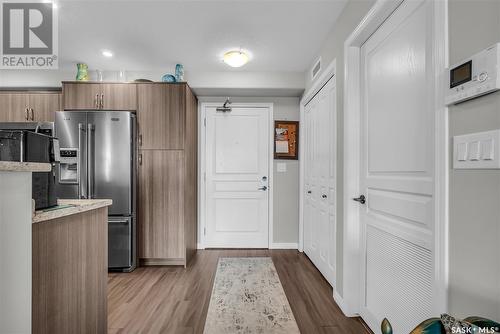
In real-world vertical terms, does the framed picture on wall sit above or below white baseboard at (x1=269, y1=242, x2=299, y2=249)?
above

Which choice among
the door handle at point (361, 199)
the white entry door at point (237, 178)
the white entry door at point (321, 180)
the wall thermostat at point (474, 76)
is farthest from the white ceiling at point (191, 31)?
the door handle at point (361, 199)

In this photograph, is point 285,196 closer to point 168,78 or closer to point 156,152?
point 156,152

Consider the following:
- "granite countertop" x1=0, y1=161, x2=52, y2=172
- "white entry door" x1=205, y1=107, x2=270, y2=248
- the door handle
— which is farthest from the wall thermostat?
Result: "white entry door" x1=205, y1=107, x2=270, y2=248

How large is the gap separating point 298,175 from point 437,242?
2.83 metres

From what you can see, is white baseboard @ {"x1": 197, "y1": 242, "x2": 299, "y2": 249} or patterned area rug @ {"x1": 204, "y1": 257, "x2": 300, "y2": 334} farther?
white baseboard @ {"x1": 197, "y1": 242, "x2": 299, "y2": 249}

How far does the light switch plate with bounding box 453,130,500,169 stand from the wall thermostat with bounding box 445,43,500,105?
14 cm

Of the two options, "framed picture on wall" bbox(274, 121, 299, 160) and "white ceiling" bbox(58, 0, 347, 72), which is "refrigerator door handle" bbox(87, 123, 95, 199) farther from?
"framed picture on wall" bbox(274, 121, 299, 160)

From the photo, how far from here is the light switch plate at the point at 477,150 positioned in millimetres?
817

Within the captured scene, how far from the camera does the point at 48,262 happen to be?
110 centimetres

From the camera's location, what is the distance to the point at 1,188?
809 mm

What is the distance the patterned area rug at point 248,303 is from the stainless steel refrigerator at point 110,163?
4.04 feet

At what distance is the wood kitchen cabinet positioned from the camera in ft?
10.3

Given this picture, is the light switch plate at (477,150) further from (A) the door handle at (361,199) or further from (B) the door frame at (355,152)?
(A) the door handle at (361,199)

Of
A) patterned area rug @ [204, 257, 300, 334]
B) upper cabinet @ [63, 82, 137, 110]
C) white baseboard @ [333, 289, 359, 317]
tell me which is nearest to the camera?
patterned area rug @ [204, 257, 300, 334]
